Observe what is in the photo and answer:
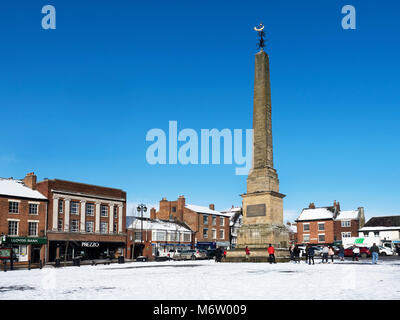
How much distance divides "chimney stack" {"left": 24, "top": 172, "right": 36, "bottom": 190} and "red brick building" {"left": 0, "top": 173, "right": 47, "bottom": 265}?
80 cm

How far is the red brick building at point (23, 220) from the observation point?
44469 millimetres

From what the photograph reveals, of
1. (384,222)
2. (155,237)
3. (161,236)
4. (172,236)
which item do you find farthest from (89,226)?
(384,222)

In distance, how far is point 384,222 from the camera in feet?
228

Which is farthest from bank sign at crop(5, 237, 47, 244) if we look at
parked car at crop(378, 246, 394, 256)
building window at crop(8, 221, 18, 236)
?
parked car at crop(378, 246, 394, 256)

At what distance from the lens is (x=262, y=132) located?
104ft

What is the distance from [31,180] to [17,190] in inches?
113

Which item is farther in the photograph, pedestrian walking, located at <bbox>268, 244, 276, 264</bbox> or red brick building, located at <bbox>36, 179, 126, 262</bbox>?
red brick building, located at <bbox>36, 179, 126, 262</bbox>

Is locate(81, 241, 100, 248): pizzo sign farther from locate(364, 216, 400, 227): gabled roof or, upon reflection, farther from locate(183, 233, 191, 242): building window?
locate(364, 216, 400, 227): gabled roof

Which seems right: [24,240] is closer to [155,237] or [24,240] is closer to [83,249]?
[83,249]

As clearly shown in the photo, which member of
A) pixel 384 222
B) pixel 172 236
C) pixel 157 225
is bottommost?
pixel 172 236

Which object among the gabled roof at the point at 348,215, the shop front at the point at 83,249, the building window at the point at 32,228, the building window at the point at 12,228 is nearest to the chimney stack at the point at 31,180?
the building window at the point at 32,228

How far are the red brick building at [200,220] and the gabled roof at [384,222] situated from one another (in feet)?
82.3

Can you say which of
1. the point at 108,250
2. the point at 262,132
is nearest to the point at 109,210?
the point at 108,250

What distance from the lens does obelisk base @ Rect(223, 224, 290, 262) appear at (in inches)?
1152
